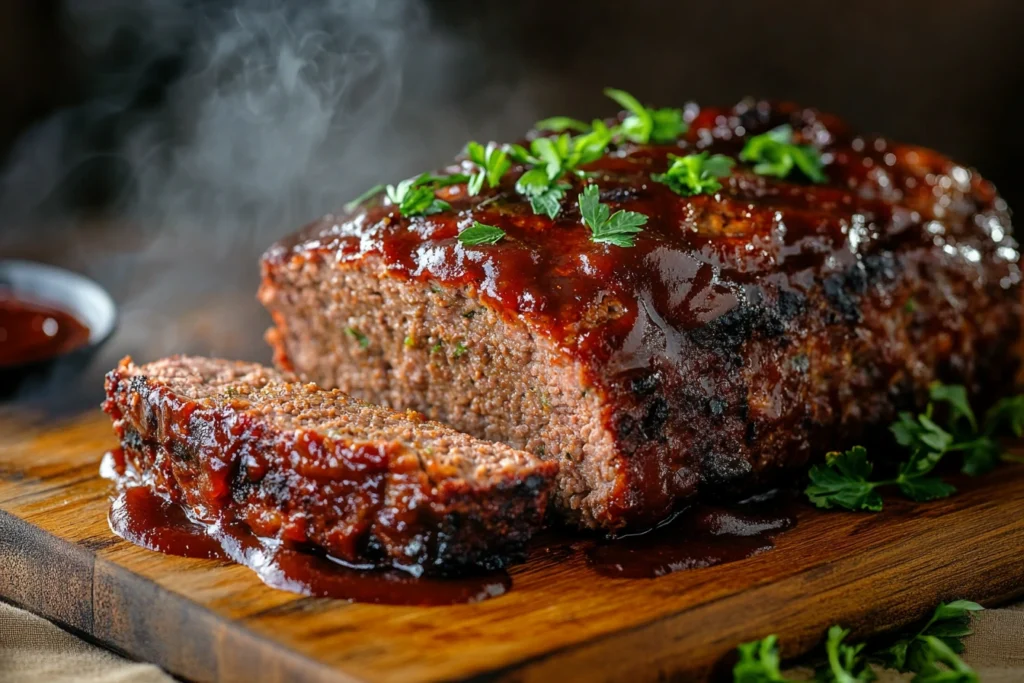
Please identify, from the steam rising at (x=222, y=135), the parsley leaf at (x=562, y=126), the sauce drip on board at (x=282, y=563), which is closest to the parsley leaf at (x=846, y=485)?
the sauce drip on board at (x=282, y=563)

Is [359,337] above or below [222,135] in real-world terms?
below

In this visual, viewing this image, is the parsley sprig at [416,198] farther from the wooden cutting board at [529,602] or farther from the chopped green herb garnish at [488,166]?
the wooden cutting board at [529,602]

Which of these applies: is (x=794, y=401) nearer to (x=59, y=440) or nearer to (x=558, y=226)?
(x=558, y=226)

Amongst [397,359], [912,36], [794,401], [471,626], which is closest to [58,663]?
[471,626]

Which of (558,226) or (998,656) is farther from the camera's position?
(558,226)

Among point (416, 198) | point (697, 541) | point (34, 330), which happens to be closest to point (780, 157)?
point (416, 198)

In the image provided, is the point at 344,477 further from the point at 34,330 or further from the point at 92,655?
the point at 34,330

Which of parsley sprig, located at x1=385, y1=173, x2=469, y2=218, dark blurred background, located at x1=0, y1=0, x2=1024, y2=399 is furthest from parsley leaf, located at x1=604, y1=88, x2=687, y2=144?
dark blurred background, located at x1=0, y1=0, x2=1024, y2=399
